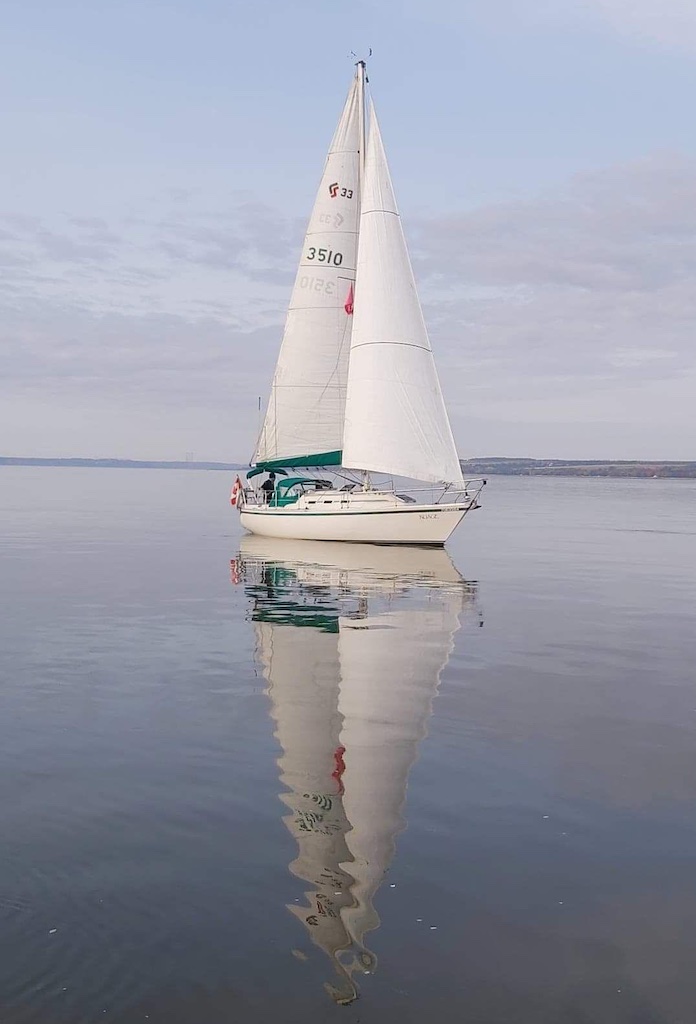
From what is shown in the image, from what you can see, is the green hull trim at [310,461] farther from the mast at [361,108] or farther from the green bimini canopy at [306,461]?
the mast at [361,108]

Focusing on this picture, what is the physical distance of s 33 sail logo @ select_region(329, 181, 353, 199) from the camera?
4562 centimetres

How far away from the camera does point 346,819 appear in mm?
9820

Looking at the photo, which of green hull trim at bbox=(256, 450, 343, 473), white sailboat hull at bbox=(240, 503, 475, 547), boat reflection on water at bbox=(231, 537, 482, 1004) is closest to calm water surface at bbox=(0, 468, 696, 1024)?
boat reflection on water at bbox=(231, 537, 482, 1004)

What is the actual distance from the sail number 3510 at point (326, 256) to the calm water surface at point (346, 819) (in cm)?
2667

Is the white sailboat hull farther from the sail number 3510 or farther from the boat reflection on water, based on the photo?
the sail number 3510

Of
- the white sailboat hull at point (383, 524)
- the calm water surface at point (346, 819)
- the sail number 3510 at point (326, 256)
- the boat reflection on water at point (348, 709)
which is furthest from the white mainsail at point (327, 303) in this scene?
the calm water surface at point (346, 819)

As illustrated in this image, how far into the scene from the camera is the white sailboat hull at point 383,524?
4062cm

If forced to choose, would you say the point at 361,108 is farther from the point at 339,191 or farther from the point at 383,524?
the point at 383,524

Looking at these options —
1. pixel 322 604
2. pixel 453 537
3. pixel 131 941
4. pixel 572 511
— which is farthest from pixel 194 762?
pixel 572 511

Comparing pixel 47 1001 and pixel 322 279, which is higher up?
pixel 322 279

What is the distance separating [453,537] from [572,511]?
36.3 m

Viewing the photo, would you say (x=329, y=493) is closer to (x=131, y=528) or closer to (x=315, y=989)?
(x=131, y=528)

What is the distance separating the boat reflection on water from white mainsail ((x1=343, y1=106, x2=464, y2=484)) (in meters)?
8.89

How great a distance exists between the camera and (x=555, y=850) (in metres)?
9.08
